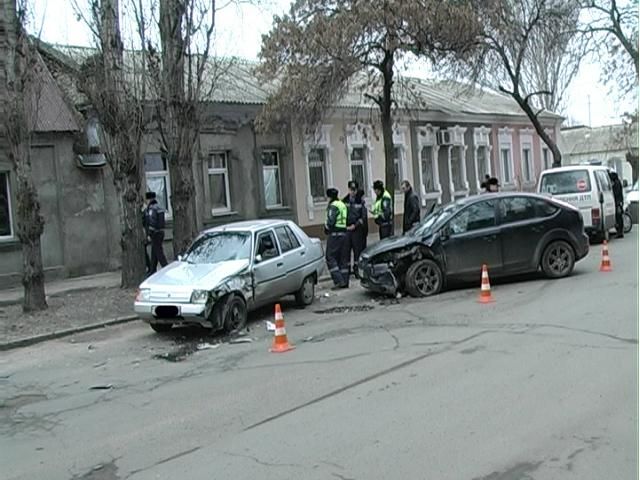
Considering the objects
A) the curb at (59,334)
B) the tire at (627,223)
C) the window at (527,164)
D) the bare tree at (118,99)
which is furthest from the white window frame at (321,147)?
the window at (527,164)

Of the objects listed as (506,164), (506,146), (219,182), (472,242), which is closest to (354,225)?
(472,242)

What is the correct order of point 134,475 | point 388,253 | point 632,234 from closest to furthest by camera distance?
point 134,475
point 388,253
point 632,234

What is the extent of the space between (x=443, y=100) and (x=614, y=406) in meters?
27.3

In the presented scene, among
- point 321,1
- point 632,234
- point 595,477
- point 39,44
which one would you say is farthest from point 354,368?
point 632,234

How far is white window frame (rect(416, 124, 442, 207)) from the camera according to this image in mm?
27828

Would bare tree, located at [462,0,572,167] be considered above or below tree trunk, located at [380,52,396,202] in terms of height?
above

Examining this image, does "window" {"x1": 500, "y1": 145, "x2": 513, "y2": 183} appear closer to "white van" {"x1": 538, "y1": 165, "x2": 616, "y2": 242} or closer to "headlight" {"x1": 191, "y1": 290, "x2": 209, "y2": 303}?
"white van" {"x1": 538, "y1": 165, "x2": 616, "y2": 242}

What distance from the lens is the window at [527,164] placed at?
3588 centimetres

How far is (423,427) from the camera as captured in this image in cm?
523

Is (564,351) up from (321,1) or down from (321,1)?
down

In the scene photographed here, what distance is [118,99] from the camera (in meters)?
13.3

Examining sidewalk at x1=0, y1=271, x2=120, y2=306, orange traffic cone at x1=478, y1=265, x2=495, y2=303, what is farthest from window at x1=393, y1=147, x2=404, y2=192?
orange traffic cone at x1=478, y1=265, x2=495, y2=303

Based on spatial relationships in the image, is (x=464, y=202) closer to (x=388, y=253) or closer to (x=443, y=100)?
(x=388, y=253)

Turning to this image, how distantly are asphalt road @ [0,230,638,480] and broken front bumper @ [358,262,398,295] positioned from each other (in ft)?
4.76
